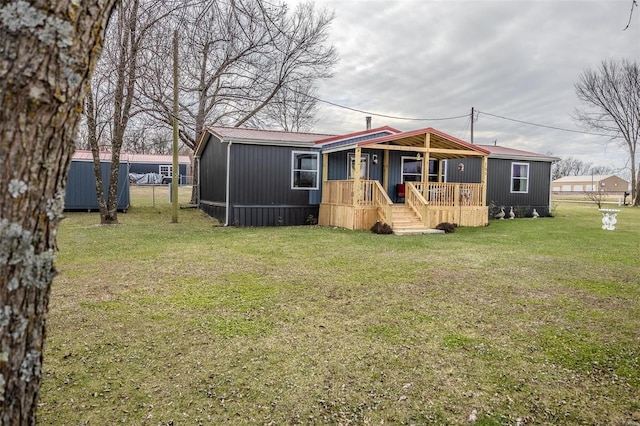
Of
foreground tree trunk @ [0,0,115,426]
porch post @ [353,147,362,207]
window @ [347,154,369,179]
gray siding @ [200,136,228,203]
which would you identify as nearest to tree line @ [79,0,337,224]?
gray siding @ [200,136,228,203]

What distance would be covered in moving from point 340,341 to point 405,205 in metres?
8.99

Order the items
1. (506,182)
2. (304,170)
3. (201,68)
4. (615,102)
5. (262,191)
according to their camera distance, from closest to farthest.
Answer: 1. (262,191)
2. (304,170)
3. (201,68)
4. (506,182)
5. (615,102)

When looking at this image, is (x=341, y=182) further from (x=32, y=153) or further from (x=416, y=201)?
(x=32, y=153)

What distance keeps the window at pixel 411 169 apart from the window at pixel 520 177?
489cm

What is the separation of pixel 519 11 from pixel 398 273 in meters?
7.14

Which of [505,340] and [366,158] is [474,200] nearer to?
[366,158]

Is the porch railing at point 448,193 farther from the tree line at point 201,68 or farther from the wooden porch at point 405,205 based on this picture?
the tree line at point 201,68

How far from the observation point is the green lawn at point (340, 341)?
7.84ft

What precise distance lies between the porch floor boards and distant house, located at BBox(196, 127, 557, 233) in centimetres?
3

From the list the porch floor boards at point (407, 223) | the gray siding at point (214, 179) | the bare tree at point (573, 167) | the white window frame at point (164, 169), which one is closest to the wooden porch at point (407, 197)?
the porch floor boards at point (407, 223)

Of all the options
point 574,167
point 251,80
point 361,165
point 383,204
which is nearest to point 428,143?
point 383,204

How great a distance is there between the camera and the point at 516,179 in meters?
16.6

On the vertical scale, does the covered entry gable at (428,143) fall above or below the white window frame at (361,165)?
A: above

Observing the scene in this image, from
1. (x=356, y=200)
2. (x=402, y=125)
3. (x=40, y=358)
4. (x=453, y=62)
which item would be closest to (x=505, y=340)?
(x=40, y=358)
